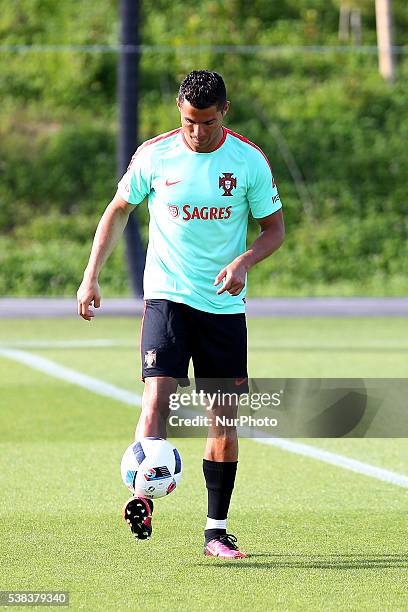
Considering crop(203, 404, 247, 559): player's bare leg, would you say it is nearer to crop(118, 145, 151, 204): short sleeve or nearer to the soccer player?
the soccer player

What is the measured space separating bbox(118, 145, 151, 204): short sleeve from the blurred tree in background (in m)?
21.8

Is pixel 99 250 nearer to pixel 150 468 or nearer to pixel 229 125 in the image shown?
pixel 150 468

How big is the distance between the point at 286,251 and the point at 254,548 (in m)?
23.5

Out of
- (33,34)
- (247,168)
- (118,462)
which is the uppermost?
(33,34)

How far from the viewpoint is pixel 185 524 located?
7.59 m

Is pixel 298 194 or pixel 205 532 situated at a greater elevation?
pixel 298 194

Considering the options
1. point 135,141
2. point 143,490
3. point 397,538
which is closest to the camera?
point 143,490

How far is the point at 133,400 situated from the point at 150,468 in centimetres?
627

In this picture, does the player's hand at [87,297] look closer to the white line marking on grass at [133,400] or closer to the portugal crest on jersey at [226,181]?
the portugal crest on jersey at [226,181]

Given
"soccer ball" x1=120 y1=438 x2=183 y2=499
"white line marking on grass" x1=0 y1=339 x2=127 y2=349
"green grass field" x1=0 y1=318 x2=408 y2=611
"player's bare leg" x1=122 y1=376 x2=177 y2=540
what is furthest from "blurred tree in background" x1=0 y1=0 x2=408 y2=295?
"soccer ball" x1=120 y1=438 x2=183 y2=499

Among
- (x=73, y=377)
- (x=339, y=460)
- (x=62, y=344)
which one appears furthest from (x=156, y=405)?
(x=62, y=344)

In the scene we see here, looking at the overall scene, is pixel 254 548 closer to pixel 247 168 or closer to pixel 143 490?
pixel 143 490

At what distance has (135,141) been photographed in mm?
26406

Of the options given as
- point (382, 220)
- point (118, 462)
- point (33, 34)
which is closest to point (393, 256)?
point (382, 220)
